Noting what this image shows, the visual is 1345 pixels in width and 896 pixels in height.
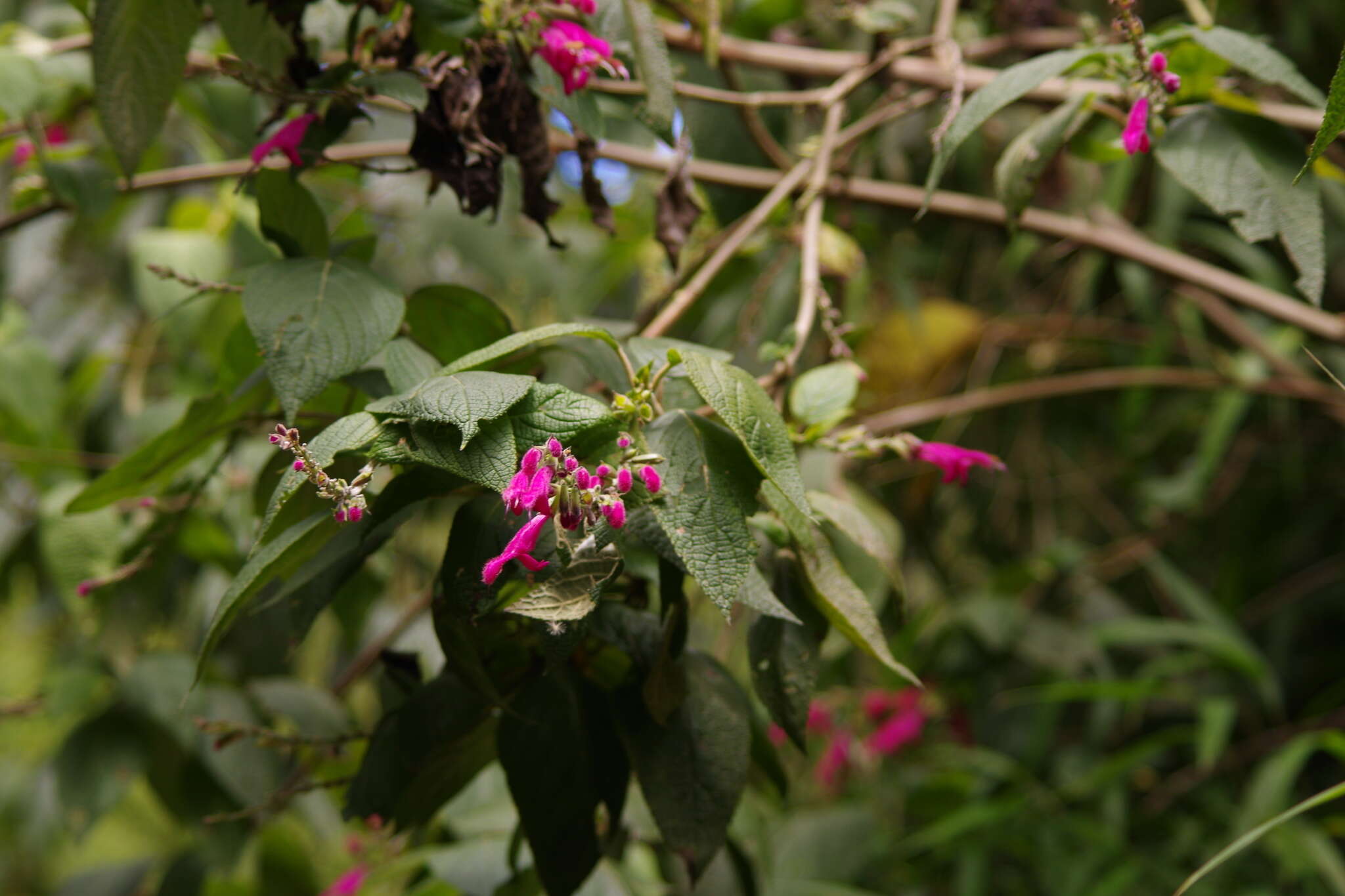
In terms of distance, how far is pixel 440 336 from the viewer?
0.54 m

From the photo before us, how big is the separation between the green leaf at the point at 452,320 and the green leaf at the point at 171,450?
0.09 m

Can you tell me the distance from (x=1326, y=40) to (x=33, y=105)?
1316mm

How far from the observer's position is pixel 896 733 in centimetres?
112

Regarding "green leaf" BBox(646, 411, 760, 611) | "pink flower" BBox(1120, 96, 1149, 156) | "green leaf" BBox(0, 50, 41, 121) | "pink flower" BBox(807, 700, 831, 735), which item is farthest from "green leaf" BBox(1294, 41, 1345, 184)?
"pink flower" BBox(807, 700, 831, 735)

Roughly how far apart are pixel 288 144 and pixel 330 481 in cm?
26

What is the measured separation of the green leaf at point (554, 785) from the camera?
1.47 ft

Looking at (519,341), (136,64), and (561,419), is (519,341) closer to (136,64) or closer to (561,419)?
(561,419)

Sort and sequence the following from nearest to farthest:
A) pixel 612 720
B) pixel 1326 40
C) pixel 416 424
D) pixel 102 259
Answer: pixel 416 424 → pixel 612 720 → pixel 1326 40 → pixel 102 259

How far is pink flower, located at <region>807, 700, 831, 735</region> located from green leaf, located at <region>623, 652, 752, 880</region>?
63cm

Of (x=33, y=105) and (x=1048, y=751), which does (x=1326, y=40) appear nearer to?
(x=1048, y=751)

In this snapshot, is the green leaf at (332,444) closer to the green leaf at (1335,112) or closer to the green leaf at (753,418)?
the green leaf at (753,418)

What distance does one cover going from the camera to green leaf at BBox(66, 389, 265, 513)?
517 mm

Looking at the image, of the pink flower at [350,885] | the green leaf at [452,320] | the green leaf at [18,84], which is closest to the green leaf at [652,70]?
the green leaf at [452,320]

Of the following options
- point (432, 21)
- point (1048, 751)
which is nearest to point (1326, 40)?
point (1048, 751)
